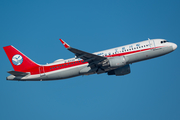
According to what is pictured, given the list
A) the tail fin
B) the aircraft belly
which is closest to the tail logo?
the tail fin

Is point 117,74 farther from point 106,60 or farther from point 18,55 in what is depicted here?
point 18,55

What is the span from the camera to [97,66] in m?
38.9

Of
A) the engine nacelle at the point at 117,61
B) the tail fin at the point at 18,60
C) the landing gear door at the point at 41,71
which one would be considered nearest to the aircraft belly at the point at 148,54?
the engine nacelle at the point at 117,61

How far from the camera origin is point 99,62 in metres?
38.0

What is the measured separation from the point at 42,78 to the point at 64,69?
4698 mm

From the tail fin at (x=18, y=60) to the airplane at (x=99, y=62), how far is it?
2.01 ft

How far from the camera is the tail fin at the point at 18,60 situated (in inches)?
1663

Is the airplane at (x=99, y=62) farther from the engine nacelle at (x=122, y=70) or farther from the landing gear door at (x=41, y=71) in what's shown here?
Answer: the engine nacelle at (x=122, y=70)

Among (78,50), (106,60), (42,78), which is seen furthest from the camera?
(42,78)

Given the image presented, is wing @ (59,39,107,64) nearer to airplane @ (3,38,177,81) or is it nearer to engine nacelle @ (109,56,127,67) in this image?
airplane @ (3,38,177,81)

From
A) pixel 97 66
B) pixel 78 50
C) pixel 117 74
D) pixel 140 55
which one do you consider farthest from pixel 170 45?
pixel 78 50

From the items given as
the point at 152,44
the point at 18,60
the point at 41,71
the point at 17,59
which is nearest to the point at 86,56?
the point at 41,71

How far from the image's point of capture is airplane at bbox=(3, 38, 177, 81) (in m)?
38.0

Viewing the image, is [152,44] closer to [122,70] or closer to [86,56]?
[122,70]
